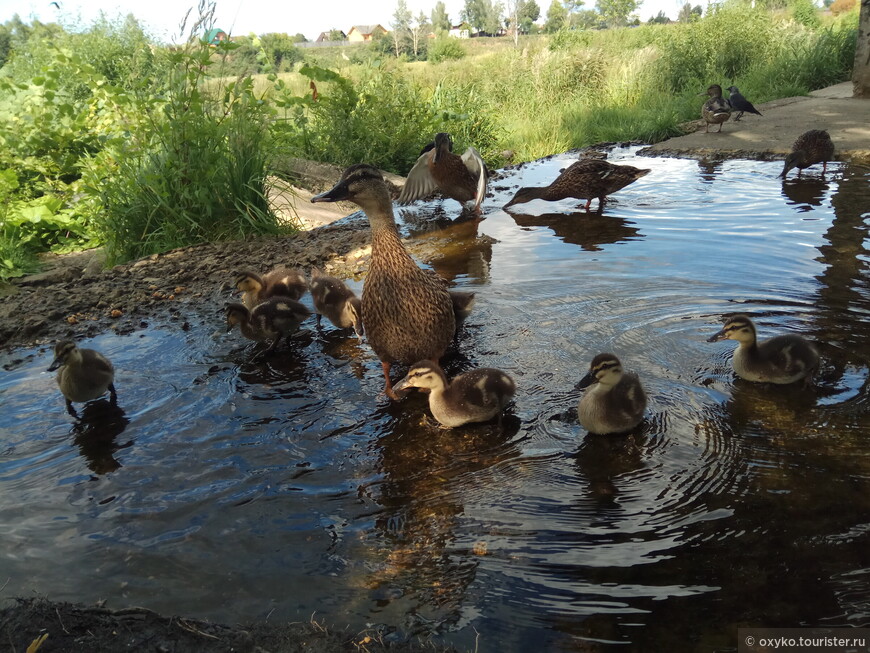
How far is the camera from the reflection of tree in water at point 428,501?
8.44 ft

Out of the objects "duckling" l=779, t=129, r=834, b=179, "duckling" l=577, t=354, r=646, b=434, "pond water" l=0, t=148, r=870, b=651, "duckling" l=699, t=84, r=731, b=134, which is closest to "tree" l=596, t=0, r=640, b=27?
"duckling" l=699, t=84, r=731, b=134

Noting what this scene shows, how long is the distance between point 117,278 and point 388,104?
643 cm

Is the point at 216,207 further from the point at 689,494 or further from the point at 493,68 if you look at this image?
the point at 493,68

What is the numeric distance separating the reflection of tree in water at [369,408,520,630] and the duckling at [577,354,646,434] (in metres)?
0.45

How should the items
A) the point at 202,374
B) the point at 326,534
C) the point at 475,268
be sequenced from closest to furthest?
the point at 326,534 → the point at 202,374 → the point at 475,268

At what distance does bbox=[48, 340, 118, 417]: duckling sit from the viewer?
4121mm

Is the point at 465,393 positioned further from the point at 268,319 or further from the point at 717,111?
the point at 717,111

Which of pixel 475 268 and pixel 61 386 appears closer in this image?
pixel 61 386

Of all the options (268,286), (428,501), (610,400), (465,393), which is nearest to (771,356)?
(610,400)

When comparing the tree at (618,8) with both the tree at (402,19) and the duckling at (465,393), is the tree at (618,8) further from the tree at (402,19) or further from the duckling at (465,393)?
the duckling at (465,393)

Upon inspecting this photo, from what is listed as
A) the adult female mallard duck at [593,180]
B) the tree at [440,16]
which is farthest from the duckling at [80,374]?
the tree at [440,16]

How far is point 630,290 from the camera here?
18.2 feet

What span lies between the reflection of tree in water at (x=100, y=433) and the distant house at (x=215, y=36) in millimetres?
5095

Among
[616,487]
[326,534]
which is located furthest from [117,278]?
[616,487]
